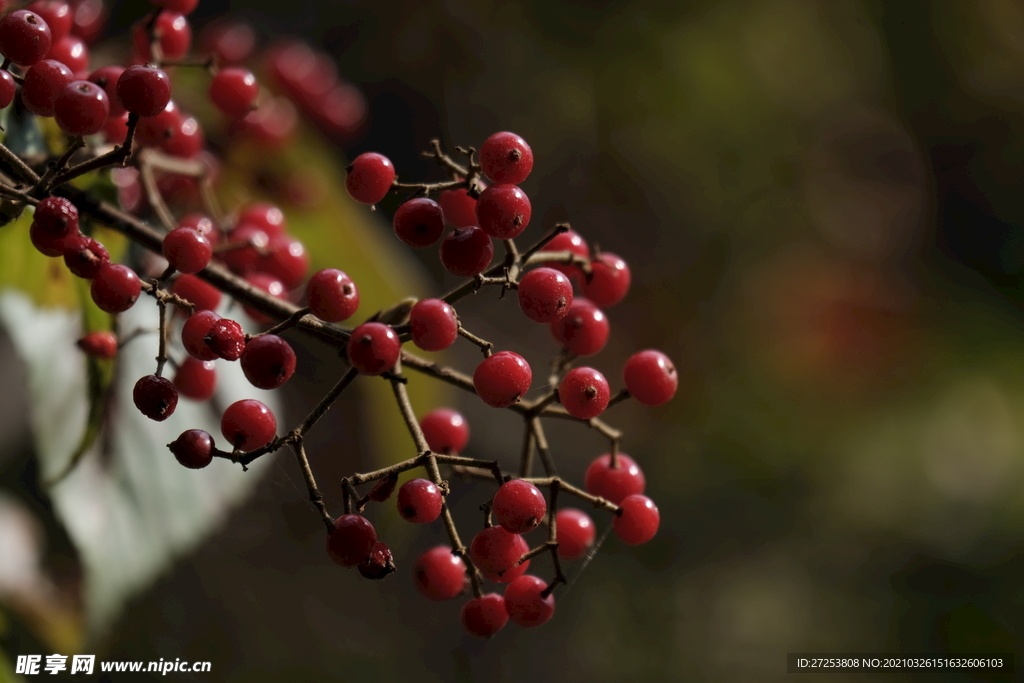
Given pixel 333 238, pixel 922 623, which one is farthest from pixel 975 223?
pixel 333 238

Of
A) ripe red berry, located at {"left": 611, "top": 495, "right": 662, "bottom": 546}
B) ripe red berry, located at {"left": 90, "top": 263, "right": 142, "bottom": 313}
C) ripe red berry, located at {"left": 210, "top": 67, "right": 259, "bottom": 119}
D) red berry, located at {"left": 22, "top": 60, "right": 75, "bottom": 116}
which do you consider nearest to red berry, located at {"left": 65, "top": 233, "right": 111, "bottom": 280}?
ripe red berry, located at {"left": 90, "top": 263, "right": 142, "bottom": 313}

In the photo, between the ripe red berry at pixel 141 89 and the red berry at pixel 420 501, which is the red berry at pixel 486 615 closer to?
the red berry at pixel 420 501

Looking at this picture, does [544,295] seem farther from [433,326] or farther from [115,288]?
[115,288]

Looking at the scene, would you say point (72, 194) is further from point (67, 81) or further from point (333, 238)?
point (333, 238)

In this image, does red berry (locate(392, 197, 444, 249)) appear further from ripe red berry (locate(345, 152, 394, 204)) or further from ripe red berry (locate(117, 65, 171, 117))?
ripe red berry (locate(117, 65, 171, 117))

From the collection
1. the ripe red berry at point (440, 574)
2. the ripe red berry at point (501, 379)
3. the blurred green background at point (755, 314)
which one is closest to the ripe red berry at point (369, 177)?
the ripe red berry at point (501, 379)

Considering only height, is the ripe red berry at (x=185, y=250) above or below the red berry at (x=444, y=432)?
above

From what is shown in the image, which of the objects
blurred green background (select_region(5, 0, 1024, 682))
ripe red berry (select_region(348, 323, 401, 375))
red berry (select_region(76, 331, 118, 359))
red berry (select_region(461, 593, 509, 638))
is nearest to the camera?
ripe red berry (select_region(348, 323, 401, 375))
